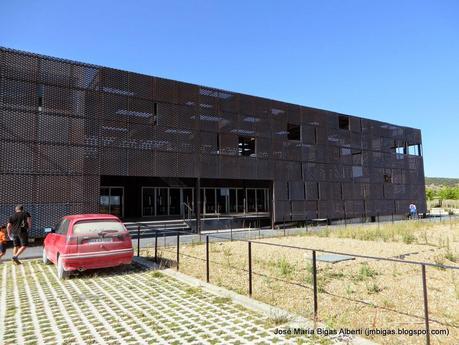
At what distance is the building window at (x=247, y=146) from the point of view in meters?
24.4

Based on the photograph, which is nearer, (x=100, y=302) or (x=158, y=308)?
(x=158, y=308)

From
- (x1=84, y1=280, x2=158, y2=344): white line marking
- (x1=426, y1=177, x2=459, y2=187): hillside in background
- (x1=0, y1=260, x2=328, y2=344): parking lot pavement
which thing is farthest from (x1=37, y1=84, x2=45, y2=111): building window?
(x1=426, y1=177, x2=459, y2=187): hillside in background

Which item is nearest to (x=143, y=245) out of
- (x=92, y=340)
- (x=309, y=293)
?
(x=309, y=293)

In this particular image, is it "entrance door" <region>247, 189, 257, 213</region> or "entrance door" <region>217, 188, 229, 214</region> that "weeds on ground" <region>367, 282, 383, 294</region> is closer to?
"entrance door" <region>217, 188, 229, 214</region>

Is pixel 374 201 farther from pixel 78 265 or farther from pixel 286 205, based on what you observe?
pixel 78 265

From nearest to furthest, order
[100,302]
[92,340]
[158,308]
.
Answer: [92,340]
[158,308]
[100,302]

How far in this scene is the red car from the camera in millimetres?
8961

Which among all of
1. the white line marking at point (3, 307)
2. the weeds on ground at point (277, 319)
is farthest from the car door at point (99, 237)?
the weeds on ground at point (277, 319)

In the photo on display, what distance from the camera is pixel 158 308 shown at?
21.8 ft

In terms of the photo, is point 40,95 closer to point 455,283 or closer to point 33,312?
point 33,312

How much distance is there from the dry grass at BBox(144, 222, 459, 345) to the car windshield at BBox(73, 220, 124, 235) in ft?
7.95

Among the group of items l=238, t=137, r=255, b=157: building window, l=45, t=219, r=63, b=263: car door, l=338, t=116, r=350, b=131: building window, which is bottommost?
l=45, t=219, r=63, b=263: car door

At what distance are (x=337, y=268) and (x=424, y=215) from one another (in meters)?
31.1

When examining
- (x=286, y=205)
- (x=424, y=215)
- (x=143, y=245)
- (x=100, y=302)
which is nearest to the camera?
(x=100, y=302)
